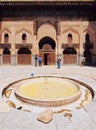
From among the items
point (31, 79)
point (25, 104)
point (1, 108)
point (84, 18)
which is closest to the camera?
point (1, 108)

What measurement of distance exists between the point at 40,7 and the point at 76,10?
4214 millimetres

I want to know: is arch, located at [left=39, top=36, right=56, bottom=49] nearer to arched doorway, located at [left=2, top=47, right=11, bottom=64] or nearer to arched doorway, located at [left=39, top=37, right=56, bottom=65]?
arched doorway, located at [left=39, top=37, right=56, bottom=65]

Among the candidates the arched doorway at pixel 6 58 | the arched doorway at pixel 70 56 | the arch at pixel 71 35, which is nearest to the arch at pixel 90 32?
the arch at pixel 71 35

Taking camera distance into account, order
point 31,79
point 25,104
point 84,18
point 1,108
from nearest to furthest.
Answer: point 1,108
point 25,104
point 31,79
point 84,18

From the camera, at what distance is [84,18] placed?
725 inches

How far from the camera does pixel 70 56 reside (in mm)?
18891

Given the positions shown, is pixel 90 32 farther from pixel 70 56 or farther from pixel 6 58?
pixel 6 58

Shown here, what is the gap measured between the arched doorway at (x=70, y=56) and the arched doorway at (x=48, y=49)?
1.36 m

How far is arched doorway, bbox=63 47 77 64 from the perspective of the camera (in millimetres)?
18875

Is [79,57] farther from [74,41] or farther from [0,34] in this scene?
Result: [0,34]

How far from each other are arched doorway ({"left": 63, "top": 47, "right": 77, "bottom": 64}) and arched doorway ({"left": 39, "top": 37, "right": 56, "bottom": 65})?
1.36 metres

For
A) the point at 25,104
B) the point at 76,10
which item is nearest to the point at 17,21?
the point at 76,10

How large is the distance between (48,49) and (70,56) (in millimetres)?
2782

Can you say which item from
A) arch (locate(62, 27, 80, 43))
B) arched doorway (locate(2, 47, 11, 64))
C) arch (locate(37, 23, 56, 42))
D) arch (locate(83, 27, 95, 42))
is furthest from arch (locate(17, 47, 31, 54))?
arch (locate(83, 27, 95, 42))
